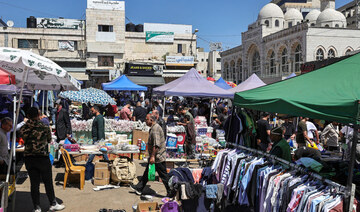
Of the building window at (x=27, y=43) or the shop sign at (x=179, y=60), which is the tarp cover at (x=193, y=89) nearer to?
the shop sign at (x=179, y=60)

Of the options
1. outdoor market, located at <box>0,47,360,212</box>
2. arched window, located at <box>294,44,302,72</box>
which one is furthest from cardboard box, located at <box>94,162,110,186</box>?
arched window, located at <box>294,44,302,72</box>

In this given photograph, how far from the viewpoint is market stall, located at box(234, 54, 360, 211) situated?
10.1 feet

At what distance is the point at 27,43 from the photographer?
112 feet

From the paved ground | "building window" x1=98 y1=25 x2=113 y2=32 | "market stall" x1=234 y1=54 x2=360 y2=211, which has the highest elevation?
"building window" x1=98 y1=25 x2=113 y2=32

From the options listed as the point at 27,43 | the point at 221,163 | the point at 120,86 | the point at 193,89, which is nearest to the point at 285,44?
the point at 120,86

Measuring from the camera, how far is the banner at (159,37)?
36.3 meters

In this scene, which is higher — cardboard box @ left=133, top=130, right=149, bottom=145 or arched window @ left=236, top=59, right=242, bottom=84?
arched window @ left=236, top=59, right=242, bottom=84

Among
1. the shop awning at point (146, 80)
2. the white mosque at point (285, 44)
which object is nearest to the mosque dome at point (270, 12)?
the white mosque at point (285, 44)

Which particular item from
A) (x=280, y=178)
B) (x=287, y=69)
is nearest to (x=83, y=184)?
(x=280, y=178)

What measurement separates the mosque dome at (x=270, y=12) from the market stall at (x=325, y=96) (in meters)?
53.3

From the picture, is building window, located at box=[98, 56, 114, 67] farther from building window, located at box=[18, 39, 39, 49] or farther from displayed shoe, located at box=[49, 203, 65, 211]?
displayed shoe, located at box=[49, 203, 65, 211]

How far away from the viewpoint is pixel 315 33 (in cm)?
3547

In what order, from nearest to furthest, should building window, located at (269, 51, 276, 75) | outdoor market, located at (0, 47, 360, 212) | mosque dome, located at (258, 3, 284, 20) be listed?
1. outdoor market, located at (0, 47, 360, 212)
2. building window, located at (269, 51, 276, 75)
3. mosque dome, located at (258, 3, 284, 20)

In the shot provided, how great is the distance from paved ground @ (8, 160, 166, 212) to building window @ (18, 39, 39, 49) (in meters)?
30.9
